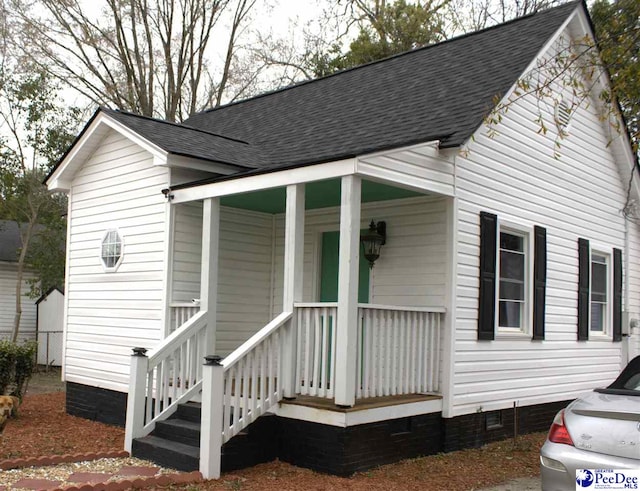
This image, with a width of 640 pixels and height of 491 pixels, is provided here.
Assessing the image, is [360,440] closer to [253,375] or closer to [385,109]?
[253,375]

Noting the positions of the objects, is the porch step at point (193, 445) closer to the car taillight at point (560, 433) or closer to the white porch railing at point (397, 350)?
the white porch railing at point (397, 350)

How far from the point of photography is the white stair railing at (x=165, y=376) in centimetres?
766

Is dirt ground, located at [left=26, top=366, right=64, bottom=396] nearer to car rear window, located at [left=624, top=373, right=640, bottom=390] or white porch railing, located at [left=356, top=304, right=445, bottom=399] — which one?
white porch railing, located at [left=356, top=304, right=445, bottom=399]

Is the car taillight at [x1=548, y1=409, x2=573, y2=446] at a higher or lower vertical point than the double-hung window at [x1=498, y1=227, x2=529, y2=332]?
lower

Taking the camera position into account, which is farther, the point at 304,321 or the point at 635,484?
the point at 304,321

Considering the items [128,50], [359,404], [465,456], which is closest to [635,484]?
[359,404]

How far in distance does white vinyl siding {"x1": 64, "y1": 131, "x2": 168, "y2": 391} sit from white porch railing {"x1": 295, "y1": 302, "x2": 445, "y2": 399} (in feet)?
9.02

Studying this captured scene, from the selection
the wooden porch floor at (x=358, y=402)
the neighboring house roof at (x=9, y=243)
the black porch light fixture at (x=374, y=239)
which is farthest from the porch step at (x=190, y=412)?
the neighboring house roof at (x=9, y=243)

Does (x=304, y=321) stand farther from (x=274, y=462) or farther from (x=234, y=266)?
(x=234, y=266)

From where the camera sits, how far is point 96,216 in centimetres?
1046

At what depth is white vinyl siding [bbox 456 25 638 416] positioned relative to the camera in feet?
27.3

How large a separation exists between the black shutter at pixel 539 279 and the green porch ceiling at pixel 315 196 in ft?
6.96

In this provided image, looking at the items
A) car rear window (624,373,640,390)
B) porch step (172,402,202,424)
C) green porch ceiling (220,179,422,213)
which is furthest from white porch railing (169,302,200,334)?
car rear window (624,373,640,390)

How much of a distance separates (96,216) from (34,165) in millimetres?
8571
